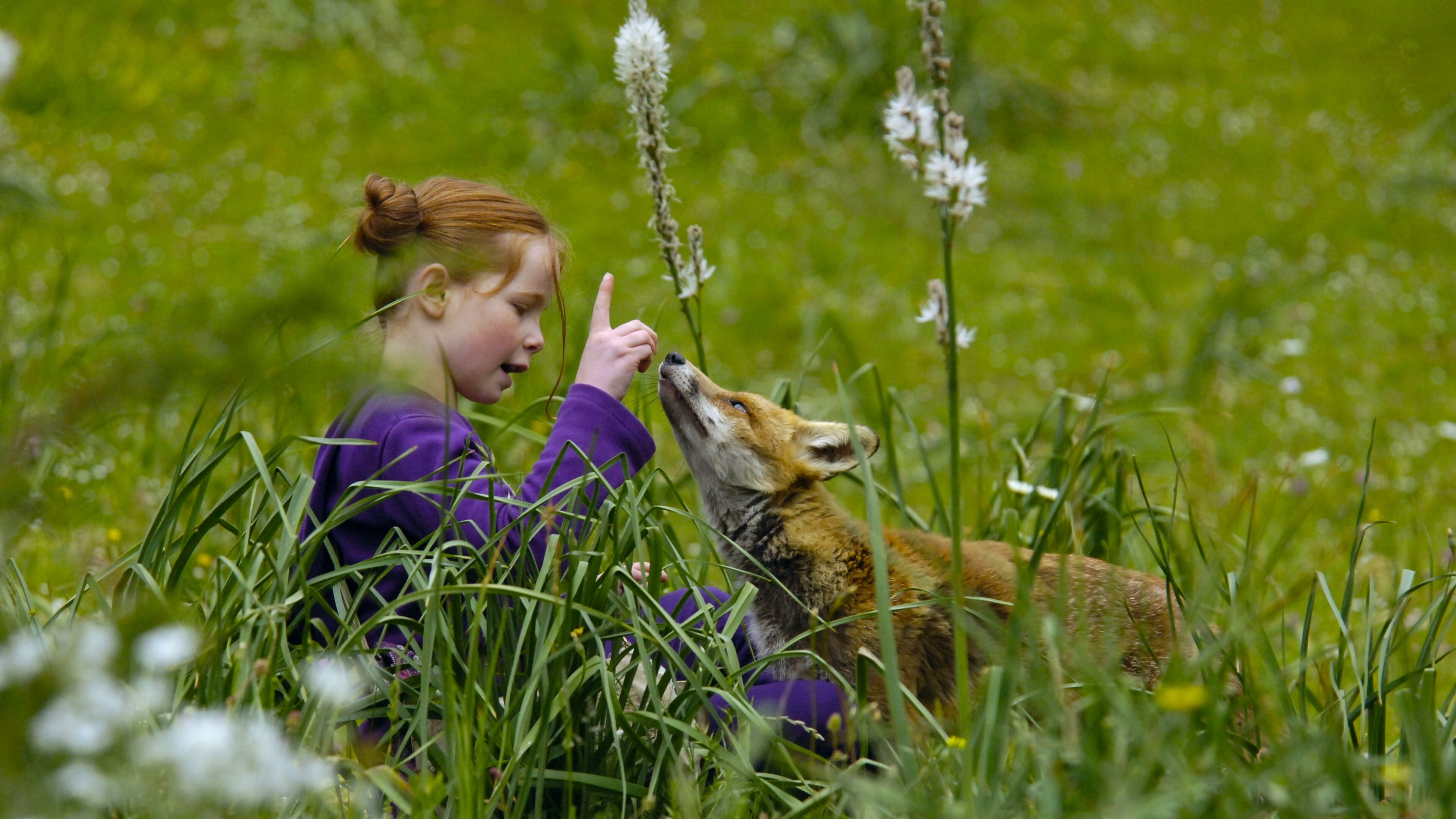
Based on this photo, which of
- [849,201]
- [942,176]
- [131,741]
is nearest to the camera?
[131,741]

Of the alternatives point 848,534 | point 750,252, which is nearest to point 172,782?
point 848,534

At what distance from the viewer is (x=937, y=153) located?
2.12m

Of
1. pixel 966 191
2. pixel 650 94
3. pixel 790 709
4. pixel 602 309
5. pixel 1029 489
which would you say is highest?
pixel 650 94

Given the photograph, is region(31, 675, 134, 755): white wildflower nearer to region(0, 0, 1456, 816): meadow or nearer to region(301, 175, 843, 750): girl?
region(0, 0, 1456, 816): meadow

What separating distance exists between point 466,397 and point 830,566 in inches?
49.5

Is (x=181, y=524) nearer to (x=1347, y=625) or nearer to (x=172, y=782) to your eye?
(x=172, y=782)

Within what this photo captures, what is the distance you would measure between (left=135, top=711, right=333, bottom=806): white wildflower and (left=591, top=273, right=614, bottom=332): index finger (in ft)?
6.41

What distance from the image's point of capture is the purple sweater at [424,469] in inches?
123

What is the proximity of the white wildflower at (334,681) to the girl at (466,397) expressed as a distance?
0.26 metres

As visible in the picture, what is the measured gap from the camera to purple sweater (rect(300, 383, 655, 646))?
3117 mm

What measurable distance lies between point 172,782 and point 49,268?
7842 millimetres

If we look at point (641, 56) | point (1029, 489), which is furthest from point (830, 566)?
point (641, 56)

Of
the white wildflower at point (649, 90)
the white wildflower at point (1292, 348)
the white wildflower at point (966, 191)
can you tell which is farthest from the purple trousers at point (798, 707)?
the white wildflower at point (1292, 348)

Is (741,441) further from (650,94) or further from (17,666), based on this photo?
(17,666)
